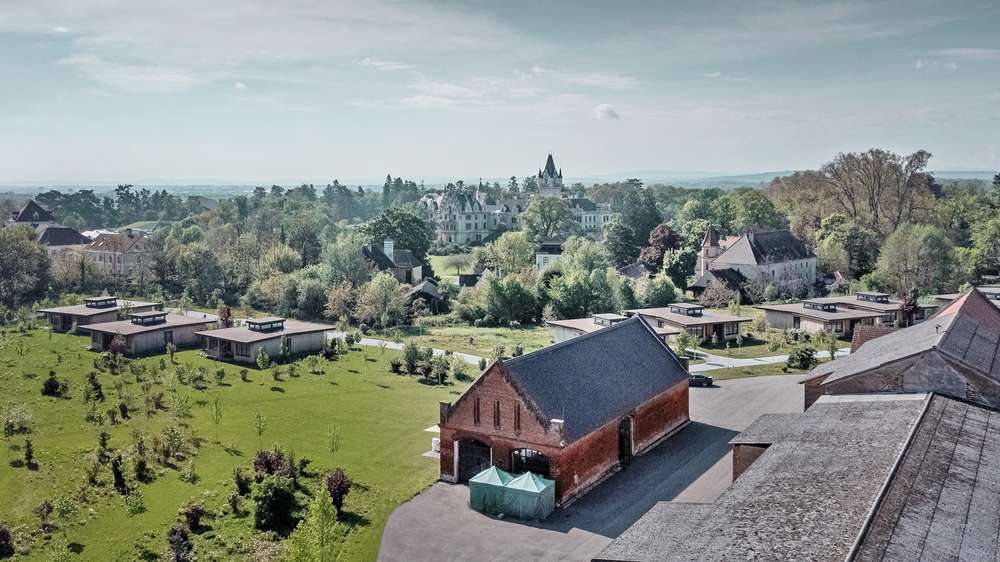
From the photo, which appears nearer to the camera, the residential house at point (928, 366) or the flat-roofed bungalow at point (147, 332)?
the residential house at point (928, 366)

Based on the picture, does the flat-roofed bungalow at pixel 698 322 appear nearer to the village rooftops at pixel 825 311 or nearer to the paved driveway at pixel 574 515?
the village rooftops at pixel 825 311

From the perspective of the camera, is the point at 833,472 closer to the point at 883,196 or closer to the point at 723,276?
the point at 723,276

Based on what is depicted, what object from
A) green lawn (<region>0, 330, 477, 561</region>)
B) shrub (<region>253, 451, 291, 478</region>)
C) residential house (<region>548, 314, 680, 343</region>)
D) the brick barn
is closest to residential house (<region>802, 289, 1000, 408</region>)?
the brick barn

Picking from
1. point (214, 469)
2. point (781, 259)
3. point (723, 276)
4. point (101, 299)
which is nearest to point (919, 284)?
point (781, 259)

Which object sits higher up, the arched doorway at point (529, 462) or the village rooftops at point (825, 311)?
the village rooftops at point (825, 311)

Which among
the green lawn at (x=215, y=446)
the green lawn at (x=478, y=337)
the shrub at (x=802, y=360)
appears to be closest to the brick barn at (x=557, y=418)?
the green lawn at (x=215, y=446)

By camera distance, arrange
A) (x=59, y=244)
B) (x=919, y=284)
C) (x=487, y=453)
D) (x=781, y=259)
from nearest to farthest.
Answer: (x=487, y=453)
(x=919, y=284)
(x=781, y=259)
(x=59, y=244)
